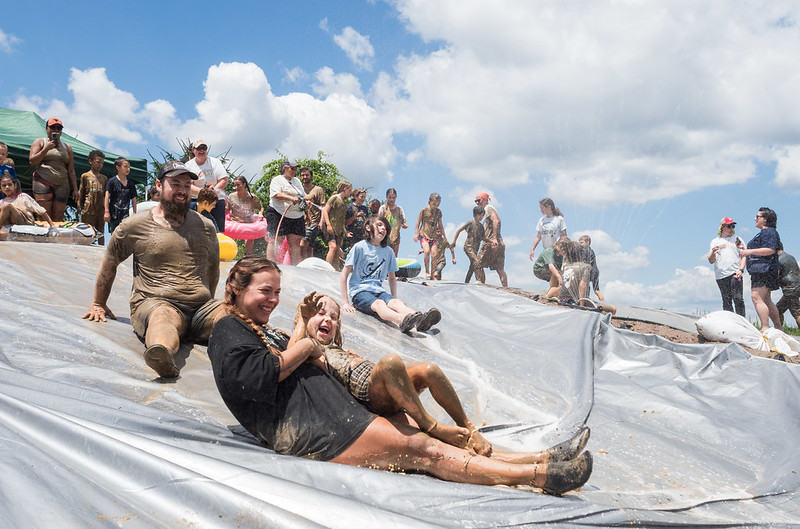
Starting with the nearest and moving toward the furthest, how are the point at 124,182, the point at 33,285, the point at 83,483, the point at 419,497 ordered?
the point at 83,483, the point at 419,497, the point at 33,285, the point at 124,182

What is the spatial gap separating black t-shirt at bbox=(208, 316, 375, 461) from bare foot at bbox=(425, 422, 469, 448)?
0.29 metres

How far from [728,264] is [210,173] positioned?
24.0 ft

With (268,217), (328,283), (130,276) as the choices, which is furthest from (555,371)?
(268,217)

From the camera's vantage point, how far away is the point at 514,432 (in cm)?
377

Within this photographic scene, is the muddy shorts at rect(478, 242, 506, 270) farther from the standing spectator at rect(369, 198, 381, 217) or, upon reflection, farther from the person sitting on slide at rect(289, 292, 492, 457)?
the person sitting on slide at rect(289, 292, 492, 457)

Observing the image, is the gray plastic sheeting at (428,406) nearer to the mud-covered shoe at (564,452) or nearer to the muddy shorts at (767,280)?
the mud-covered shoe at (564,452)

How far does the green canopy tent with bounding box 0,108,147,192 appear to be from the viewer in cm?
989

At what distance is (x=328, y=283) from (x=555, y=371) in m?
2.91

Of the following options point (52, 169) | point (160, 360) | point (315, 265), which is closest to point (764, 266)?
point (315, 265)

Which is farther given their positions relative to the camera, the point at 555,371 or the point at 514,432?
the point at 555,371

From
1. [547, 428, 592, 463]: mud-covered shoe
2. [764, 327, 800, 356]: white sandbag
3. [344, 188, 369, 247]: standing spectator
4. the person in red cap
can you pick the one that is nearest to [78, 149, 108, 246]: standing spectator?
[344, 188, 369, 247]: standing spectator

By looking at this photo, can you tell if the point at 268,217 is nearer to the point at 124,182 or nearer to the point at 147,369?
the point at 124,182

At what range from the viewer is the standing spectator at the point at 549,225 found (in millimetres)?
9594

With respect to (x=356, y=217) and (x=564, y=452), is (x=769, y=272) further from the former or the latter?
(x=564, y=452)
